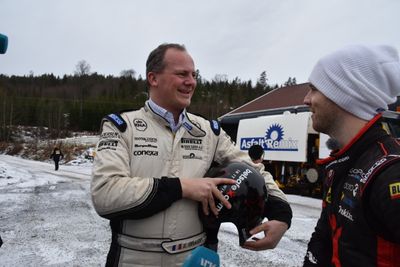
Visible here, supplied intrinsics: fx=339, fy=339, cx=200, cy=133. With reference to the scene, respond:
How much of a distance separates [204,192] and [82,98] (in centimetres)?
9075

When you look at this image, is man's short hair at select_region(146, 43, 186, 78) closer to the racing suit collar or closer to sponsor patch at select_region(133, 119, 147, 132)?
the racing suit collar

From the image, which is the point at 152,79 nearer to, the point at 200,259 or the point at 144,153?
the point at 144,153

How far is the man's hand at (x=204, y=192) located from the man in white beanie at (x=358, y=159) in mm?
522

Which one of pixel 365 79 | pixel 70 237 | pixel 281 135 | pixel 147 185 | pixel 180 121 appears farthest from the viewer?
pixel 281 135

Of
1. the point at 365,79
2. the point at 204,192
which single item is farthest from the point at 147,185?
the point at 365,79

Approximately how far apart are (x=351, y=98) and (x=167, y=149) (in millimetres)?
930

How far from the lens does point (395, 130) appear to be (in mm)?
9938

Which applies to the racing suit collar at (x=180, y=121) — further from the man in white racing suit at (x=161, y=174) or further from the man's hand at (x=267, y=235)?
Result: the man's hand at (x=267, y=235)

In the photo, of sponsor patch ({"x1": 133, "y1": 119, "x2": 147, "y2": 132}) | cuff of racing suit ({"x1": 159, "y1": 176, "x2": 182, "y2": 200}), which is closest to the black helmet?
cuff of racing suit ({"x1": 159, "y1": 176, "x2": 182, "y2": 200})

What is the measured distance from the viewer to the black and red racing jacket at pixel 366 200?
1.12 meters

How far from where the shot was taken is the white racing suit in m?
1.59

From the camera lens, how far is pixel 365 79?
56.0 inches

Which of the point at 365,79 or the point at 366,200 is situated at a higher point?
the point at 365,79

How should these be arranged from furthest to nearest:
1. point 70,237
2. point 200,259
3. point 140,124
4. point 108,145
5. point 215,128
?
1. point 70,237
2. point 215,128
3. point 140,124
4. point 108,145
5. point 200,259
